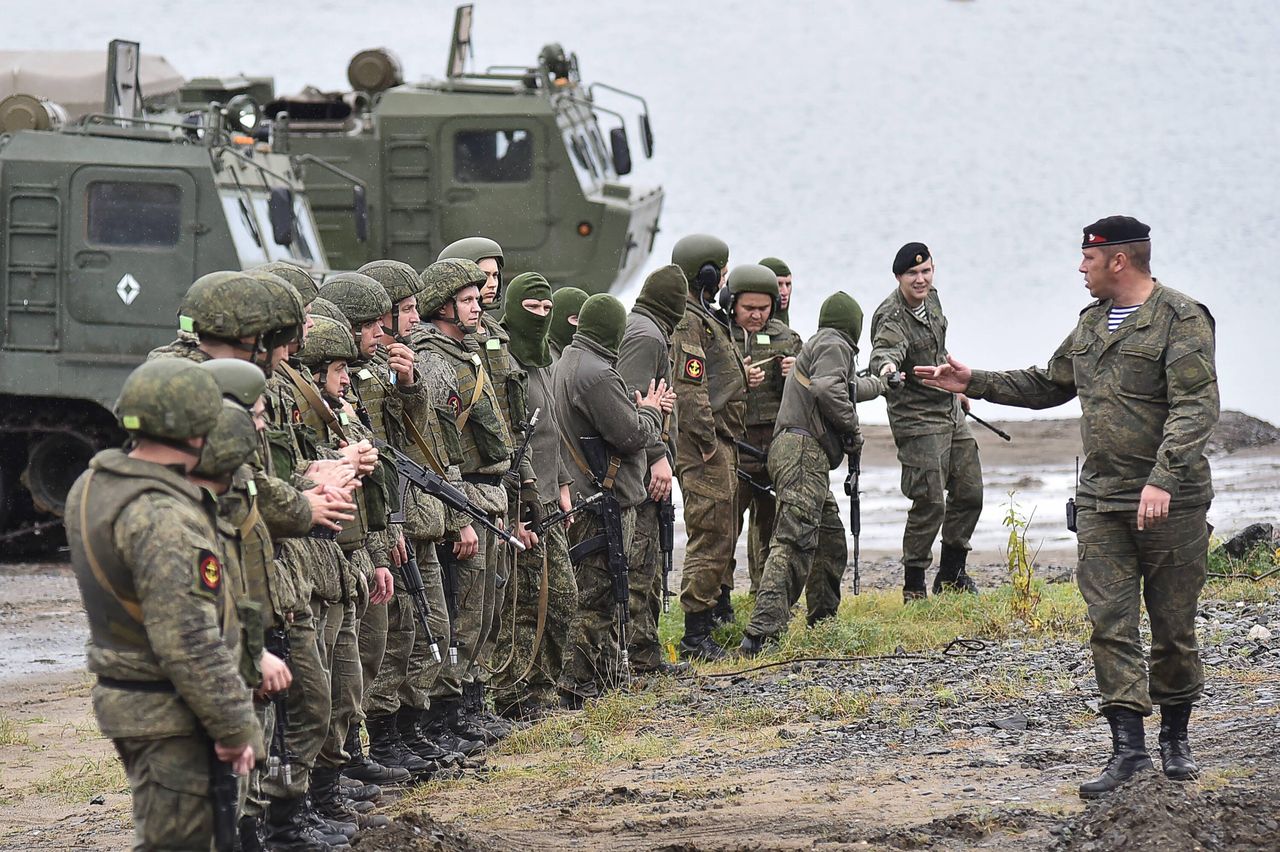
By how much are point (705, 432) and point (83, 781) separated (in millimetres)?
3608

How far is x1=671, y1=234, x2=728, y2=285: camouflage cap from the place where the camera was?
9.95 metres

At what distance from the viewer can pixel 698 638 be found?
32.3ft

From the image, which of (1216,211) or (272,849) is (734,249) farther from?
(272,849)

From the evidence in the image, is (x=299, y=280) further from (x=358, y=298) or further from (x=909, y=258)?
(x=909, y=258)

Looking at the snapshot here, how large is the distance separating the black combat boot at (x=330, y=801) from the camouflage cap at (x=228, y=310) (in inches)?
67.5

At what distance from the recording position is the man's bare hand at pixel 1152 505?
620cm

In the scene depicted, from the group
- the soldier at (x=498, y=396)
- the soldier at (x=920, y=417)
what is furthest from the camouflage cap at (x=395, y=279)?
the soldier at (x=920, y=417)

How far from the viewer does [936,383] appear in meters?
6.97

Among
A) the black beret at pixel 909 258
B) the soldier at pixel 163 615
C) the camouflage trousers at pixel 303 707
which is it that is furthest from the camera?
the black beret at pixel 909 258

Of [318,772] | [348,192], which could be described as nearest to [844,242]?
[348,192]

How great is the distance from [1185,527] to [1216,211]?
117 ft

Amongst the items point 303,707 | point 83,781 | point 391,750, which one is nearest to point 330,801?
point 303,707

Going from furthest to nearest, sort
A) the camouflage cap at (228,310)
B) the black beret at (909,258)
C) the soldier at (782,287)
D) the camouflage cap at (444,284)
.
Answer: the soldier at (782,287) < the black beret at (909,258) < the camouflage cap at (444,284) < the camouflage cap at (228,310)

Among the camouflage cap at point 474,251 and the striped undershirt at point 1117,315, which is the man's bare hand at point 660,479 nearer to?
the camouflage cap at point 474,251
